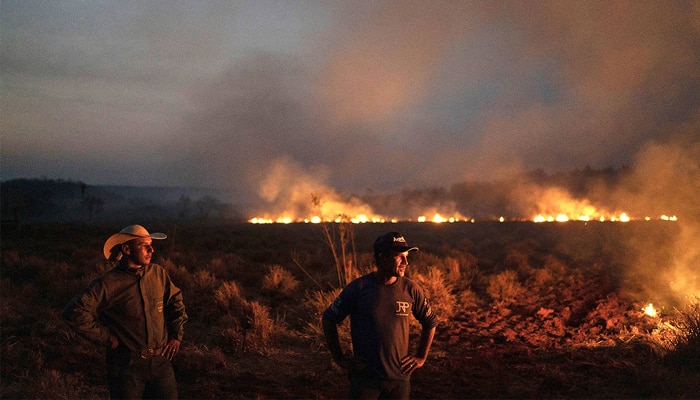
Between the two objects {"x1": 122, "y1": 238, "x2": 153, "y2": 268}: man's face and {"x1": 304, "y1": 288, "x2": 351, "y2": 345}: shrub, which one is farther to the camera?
{"x1": 304, "y1": 288, "x2": 351, "y2": 345}: shrub

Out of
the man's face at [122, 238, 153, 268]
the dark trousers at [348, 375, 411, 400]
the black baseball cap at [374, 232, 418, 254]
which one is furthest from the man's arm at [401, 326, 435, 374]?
the man's face at [122, 238, 153, 268]

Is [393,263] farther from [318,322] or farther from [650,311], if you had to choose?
[650,311]

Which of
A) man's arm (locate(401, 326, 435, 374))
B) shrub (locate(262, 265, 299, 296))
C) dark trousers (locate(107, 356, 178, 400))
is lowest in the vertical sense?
shrub (locate(262, 265, 299, 296))

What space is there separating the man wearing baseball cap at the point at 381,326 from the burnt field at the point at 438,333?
3259 mm

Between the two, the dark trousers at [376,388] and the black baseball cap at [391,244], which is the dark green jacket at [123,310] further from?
the black baseball cap at [391,244]

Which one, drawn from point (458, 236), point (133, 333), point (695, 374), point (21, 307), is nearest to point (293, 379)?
point (133, 333)

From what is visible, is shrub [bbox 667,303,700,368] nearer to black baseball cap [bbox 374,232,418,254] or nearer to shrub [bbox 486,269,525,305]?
shrub [bbox 486,269,525,305]

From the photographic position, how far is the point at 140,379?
3.96 meters

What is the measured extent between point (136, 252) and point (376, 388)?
2.23m

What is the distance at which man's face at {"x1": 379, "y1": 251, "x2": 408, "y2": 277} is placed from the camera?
12.9ft

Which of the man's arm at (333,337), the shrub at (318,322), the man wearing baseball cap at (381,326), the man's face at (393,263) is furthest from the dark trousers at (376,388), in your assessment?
the shrub at (318,322)

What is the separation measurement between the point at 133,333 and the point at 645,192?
66913 millimetres

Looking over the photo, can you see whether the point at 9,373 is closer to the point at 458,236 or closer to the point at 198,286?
the point at 198,286

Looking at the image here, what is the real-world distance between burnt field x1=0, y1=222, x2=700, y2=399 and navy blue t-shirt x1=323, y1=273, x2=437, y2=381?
3325 mm
